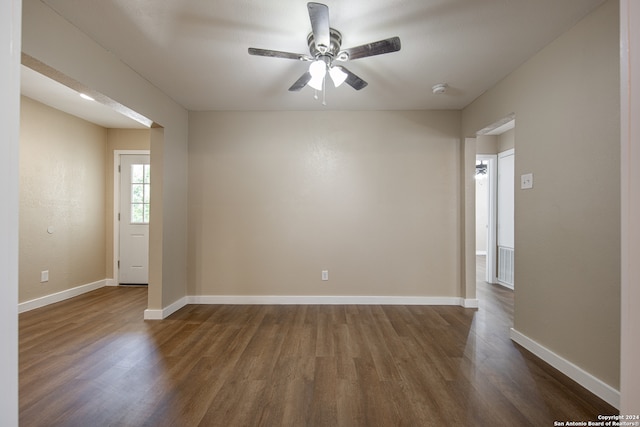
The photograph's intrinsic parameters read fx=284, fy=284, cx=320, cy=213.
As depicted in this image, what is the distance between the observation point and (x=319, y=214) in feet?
12.4

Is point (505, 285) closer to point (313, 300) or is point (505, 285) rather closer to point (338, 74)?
point (313, 300)

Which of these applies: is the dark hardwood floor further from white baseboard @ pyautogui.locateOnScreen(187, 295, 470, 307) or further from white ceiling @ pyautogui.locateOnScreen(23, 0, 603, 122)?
white ceiling @ pyautogui.locateOnScreen(23, 0, 603, 122)

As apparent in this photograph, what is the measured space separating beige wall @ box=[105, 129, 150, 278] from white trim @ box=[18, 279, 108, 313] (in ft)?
0.82

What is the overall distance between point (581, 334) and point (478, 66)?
2.33 metres

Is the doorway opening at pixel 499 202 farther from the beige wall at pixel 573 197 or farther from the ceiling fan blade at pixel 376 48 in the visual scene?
the ceiling fan blade at pixel 376 48

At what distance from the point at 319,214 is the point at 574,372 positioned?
9.07 ft

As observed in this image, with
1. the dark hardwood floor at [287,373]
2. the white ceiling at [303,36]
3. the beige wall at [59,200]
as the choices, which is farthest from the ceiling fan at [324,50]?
the beige wall at [59,200]

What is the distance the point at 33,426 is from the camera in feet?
5.23

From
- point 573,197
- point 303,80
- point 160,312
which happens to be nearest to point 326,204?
point 303,80

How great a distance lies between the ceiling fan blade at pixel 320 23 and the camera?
1622mm

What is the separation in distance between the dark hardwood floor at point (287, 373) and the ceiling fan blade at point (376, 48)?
2.31 meters

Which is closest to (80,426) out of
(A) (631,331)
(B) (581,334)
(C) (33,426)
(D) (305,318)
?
(C) (33,426)

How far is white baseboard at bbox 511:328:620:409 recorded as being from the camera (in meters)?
1.78


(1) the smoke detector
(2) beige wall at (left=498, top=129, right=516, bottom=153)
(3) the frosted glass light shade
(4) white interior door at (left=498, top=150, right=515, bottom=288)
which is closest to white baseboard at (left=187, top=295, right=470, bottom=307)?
(4) white interior door at (left=498, top=150, right=515, bottom=288)
